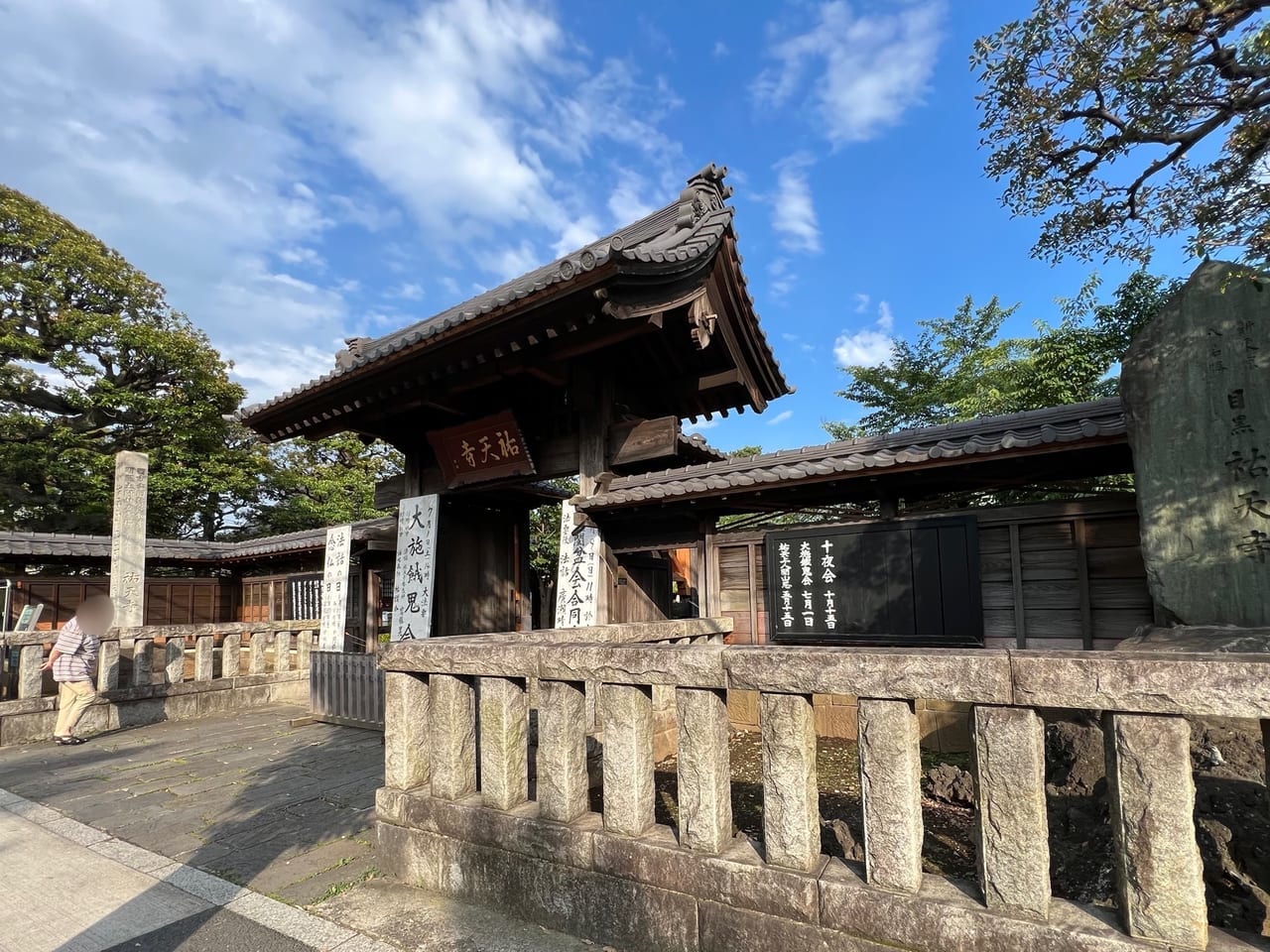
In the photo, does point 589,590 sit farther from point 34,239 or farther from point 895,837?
point 34,239

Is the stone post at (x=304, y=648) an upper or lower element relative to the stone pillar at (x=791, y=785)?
lower

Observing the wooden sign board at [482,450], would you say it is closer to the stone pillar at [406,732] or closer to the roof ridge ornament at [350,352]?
the roof ridge ornament at [350,352]

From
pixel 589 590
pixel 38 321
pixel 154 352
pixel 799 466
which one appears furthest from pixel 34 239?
pixel 799 466

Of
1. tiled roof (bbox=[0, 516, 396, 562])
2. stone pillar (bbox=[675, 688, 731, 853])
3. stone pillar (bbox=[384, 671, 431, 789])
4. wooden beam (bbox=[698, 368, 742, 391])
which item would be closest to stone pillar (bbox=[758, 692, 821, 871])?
stone pillar (bbox=[675, 688, 731, 853])

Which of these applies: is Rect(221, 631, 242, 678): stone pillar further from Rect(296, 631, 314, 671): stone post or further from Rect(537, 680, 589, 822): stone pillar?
Rect(537, 680, 589, 822): stone pillar

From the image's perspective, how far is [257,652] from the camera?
1144 centimetres

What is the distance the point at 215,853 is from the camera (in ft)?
14.9

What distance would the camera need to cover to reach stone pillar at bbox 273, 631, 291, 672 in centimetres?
1162

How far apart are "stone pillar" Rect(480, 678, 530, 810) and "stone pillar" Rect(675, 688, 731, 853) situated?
1.05m

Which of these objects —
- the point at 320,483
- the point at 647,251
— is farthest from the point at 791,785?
the point at 320,483

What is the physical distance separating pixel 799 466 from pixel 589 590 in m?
3.00

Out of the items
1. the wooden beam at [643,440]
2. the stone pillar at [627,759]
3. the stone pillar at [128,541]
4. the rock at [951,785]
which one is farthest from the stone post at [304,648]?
the rock at [951,785]

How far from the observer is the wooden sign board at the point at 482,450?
29.5 ft

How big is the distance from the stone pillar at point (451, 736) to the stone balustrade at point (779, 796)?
12mm
